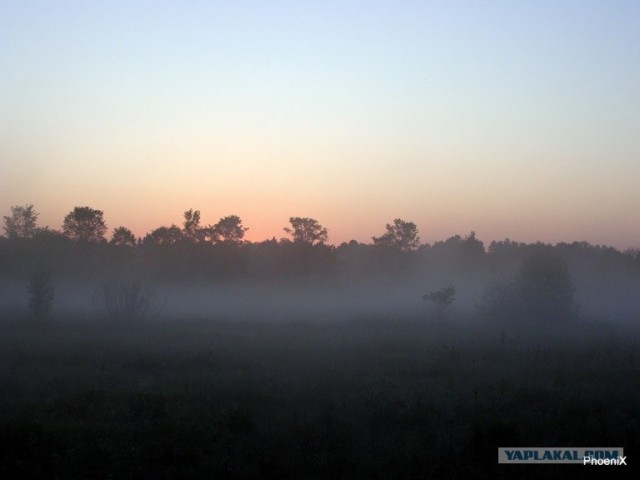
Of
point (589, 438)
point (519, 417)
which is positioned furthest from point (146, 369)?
point (589, 438)

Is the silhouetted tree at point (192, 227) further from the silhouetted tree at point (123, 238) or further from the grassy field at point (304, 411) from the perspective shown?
the grassy field at point (304, 411)

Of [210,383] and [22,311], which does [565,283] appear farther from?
[22,311]

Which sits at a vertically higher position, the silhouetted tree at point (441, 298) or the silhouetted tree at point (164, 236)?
the silhouetted tree at point (164, 236)

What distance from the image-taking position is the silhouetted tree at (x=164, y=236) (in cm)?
8812

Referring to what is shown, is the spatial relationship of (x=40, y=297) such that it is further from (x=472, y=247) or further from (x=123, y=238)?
(x=472, y=247)

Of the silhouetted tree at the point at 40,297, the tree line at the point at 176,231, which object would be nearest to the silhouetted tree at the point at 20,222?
the tree line at the point at 176,231

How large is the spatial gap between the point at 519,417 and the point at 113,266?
6575cm

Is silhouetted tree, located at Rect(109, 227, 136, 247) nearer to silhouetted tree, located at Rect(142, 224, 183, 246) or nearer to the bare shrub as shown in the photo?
silhouetted tree, located at Rect(142, 224, 183, 246)

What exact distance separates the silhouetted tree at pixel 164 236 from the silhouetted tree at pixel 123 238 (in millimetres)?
4424

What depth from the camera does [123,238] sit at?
81.1 meters

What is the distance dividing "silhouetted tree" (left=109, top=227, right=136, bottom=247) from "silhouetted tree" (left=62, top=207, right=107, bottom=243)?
236 centimetres

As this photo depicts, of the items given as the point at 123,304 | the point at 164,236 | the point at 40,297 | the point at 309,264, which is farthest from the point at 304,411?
the point at 164,236

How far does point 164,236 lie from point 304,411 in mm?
80250

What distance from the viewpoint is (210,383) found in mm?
16312
